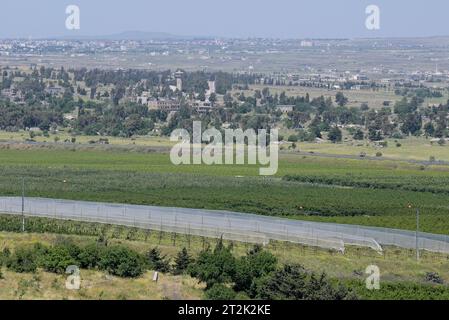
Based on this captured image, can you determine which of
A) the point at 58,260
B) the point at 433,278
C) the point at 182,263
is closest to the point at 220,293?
the point at 182,263

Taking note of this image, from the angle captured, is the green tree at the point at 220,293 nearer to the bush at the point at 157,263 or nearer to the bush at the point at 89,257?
the bush at the point at 157,263

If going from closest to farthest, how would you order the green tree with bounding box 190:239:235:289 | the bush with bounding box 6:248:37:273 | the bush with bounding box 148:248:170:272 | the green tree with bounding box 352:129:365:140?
the green tree with bounding box 190:239:235:289 < the bush with bounding box 6:248:37:273 < the bush with bounding box 148:248:170:272 < the green tree with bounding box 352:129:365:140

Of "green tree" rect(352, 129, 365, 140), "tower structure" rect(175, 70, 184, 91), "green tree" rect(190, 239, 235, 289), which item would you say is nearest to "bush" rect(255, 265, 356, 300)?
"green tree" rect(190, 239, 235, 289)

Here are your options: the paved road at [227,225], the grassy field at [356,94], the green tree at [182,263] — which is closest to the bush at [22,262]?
the green tree at [182,263]

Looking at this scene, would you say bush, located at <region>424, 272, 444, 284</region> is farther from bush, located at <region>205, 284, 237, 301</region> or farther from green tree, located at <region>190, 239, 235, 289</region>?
bush, located at <region>205, 284, 237, 301</region>

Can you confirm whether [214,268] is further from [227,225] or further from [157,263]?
[227,225]

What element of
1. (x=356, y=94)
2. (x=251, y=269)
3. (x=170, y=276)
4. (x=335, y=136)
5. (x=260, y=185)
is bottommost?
(x=356, y=94)
